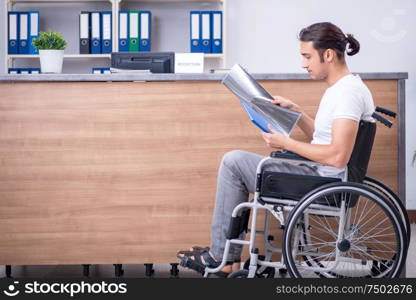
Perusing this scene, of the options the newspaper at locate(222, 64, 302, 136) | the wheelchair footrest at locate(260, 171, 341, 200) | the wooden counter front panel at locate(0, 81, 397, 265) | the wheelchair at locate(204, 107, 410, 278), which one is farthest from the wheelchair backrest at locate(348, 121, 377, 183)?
the wooden counter front panel at locate(0, 81, 397, 265)

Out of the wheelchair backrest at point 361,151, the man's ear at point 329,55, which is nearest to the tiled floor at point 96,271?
the wheelchair backrest at point 361,151

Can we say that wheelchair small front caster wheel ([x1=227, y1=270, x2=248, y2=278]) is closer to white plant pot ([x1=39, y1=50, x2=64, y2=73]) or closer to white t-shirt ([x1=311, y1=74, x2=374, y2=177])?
white t-shirt ([x1=311, y1=74, x2=374, y2=177])

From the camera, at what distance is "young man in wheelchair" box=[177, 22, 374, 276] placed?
6.96 feet

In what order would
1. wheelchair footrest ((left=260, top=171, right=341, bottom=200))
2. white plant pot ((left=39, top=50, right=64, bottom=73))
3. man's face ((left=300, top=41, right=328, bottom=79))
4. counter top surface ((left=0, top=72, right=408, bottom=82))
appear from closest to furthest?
wheelchair footrest ((left=260, top=171, right=341, bottom=200))
man's face ((left=300, top=41, right=328, bottom=79))
counter top surface ((left=0, top=72, right=408, bottom=82))
white plant pot ((left=39, top=50, right=64, bottom=73))

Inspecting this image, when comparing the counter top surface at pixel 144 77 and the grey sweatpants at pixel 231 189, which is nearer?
the grey sweatpants at pixel 231 189

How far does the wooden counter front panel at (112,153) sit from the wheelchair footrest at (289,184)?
547mm

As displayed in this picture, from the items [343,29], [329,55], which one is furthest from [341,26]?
[329,55]

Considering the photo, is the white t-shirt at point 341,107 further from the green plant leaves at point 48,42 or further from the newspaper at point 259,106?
the green plant leaves at point 48,42

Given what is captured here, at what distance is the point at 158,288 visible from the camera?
2.00 meters

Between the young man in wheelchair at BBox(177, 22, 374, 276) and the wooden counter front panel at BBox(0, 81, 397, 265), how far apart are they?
1.27 feet

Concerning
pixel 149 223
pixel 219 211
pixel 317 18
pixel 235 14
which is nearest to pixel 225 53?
pixel 235 14

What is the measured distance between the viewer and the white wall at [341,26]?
4.55 metres

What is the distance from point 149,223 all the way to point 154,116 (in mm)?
454

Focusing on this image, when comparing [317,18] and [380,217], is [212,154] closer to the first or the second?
[380,217]
